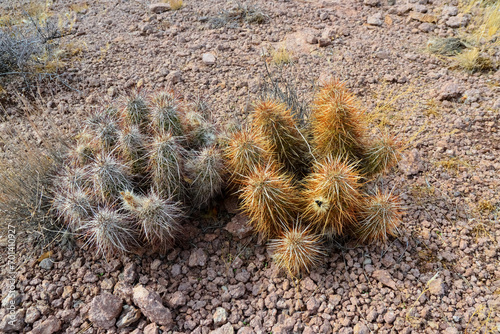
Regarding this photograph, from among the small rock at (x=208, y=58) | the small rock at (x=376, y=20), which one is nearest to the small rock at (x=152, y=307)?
the small rock at (x=208, y=58)

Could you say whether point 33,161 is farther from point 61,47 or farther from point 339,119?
point 61,47

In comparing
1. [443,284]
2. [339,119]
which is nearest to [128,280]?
[339,119]

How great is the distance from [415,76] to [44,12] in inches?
237

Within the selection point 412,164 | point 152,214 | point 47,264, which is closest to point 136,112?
point 152,214

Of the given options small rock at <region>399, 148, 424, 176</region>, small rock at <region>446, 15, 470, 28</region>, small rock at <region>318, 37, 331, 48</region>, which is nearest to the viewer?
small rock at <region>399, 148, 424, 176</region>

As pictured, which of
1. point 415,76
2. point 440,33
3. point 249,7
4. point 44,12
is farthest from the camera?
point 44,12

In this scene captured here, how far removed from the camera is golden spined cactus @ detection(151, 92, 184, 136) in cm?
286

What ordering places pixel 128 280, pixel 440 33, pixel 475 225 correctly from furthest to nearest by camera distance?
pixel 440 33
pixel 475 225
pixel 128 280

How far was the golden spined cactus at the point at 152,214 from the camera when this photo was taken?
2.49 m

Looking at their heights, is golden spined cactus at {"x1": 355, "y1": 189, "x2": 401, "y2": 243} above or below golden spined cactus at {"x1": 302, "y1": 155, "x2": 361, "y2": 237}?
below

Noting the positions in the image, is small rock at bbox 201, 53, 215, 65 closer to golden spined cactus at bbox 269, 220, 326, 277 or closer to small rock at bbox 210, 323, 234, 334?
golden spined cactus at bbox 269, 220, 326, 277

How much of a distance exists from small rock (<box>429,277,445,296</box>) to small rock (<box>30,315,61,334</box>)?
2.50 meters

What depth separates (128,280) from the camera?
267 cm

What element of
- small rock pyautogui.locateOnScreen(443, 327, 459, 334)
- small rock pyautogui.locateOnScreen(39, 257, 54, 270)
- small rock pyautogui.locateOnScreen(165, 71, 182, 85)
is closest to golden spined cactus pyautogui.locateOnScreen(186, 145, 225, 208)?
small rock pyautogui.locateOnScreen(39, 257, 54, 270)
